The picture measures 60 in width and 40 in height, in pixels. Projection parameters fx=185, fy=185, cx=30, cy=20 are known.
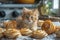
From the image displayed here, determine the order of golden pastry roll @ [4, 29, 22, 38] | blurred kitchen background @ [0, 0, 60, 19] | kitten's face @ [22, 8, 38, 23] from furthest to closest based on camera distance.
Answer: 1. blurred kitchen background @ [0, 0, 60, 19]
2. kitten's face @ [22, 8, 38, 23]
3. golden pastry roll @ [4, 29, 22, 38]

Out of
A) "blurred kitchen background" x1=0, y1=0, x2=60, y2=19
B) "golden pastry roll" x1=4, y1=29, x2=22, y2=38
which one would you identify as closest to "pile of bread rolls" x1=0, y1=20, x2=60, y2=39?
"golden pastry roll" x1=4, y1=29, x2=22, y2=38

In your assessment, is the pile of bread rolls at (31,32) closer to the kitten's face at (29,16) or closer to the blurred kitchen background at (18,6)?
the kitten's face at (29,16)

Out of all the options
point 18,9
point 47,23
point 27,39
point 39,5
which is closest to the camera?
point 27,39

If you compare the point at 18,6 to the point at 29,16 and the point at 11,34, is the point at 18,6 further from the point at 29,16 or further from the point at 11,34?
the point at 11,34

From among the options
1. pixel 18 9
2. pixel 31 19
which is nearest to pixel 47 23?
pixel 31 19

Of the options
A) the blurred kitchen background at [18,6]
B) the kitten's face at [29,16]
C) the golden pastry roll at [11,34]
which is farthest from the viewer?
the blurred kitchen background at [18,6]

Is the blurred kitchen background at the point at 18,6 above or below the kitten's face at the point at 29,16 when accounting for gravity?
below

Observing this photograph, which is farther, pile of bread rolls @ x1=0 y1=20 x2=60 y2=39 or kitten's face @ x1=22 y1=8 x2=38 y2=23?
kitten's face @ x1=22 y1=8 x2=38 y2=23

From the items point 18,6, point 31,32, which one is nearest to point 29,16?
point 31,32

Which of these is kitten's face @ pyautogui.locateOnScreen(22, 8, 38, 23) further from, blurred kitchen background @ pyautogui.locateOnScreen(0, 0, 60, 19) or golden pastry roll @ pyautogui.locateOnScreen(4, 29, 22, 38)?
blurred kitchen background @ pyautogui.locateOnScreen(0, 0, 60, 19)

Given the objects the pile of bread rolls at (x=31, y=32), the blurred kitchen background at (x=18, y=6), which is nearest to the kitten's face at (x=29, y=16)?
the pile of bread rolls at (x=31, y=32)

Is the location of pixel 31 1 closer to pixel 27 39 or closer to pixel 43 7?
pixel 43 7
